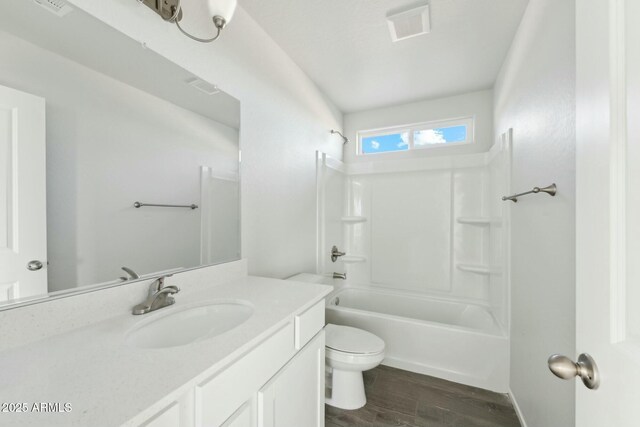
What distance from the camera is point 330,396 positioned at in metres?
1.63

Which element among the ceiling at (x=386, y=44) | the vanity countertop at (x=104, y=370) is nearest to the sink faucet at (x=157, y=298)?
the vanity countertop at (x=104, y=370)

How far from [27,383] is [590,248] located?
1190mm

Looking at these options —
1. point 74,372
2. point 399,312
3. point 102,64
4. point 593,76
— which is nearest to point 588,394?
point 593,76

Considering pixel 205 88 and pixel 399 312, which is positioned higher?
pixel 205 88

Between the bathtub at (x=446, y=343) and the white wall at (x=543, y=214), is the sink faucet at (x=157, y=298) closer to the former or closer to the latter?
the bathtub at (x=446, y=343)

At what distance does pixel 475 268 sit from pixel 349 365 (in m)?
1.65

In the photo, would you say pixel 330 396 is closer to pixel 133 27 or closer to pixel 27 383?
pixel 27 383

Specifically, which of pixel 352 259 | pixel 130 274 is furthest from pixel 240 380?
pixel 352 259

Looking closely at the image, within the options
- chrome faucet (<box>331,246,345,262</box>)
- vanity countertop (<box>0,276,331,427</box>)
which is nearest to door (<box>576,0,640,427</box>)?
vanity countertop (<box>0,276,331,427</box>)

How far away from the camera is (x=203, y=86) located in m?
1.27

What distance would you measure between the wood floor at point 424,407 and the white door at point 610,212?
4.10 ft

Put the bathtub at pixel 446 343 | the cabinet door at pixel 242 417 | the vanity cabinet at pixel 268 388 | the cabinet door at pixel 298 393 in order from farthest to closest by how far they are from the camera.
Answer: the bathtub at pixel 446 343
the cabinet door at pixel 298 393
the cabinet door at pixel 242 417
the vanity cabinet at pixel 268 388

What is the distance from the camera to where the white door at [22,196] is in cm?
68

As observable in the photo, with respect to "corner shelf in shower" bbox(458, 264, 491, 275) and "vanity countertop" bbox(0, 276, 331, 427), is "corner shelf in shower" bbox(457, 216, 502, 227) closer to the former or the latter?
"corner shelf in shower" bbox(458, 264, 491, 275)
